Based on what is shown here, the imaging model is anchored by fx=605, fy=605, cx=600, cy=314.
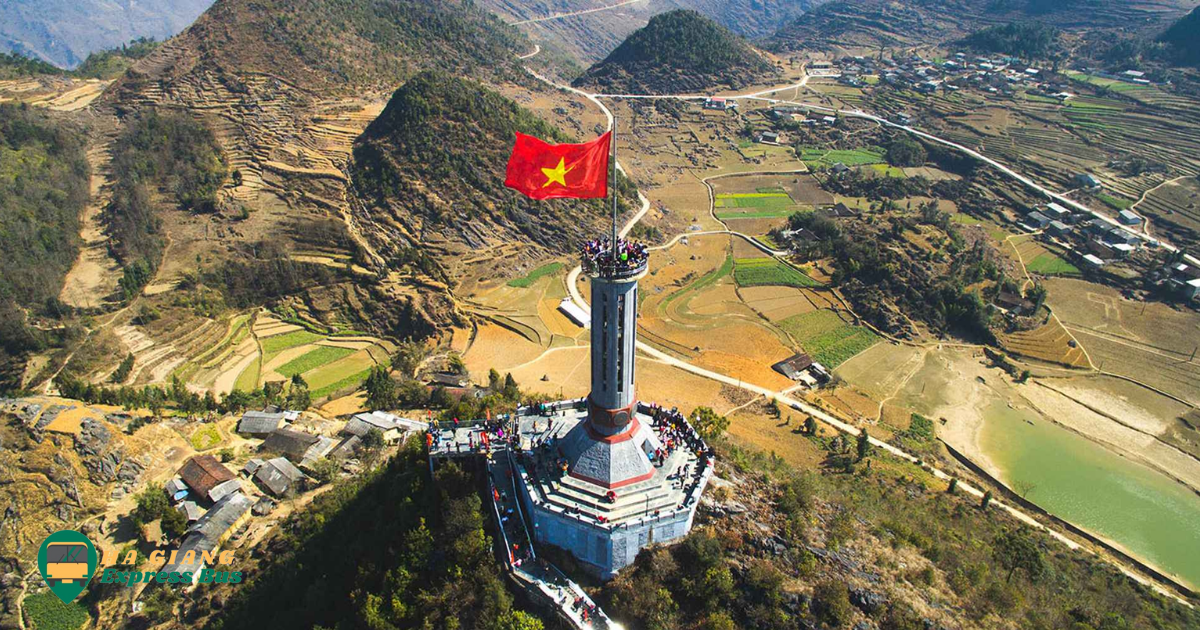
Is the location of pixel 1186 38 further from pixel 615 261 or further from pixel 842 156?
pixel 615 261

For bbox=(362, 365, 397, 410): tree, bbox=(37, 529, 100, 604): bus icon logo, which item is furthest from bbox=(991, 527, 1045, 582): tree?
bbox=(37, 529, 100, 604): bus icon logo

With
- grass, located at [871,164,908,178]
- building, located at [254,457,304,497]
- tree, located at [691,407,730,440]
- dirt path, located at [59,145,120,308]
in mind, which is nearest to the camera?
tree, located at [691,407,730,440]

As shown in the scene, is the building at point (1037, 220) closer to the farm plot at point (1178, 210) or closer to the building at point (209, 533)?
the farm plot at point (1178, 210)

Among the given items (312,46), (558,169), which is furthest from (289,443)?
(312,46)

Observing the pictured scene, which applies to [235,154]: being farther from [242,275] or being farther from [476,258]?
[476,258]

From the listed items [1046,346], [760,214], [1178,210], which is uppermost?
[1178,210]

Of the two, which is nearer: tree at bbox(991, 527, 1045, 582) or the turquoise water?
tree at bbox(991, 527, 1045, 582)

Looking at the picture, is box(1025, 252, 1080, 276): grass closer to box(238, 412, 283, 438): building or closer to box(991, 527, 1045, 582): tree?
box(991, 527, 1045, 582): tree

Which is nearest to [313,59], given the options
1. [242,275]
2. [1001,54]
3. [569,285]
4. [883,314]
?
[242,275]

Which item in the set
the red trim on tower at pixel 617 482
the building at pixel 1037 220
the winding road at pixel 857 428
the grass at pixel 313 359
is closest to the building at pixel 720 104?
the winding road at pixel 857 428
